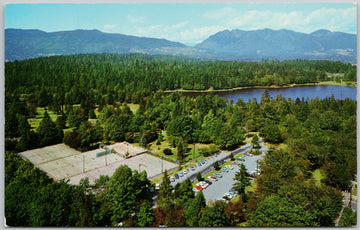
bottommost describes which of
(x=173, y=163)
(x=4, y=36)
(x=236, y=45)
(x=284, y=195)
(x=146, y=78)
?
(x=173, y=163)

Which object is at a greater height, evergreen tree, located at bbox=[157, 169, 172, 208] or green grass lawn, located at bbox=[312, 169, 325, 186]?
evergreen tree, located at bbox=[157, 169, 172, 208]

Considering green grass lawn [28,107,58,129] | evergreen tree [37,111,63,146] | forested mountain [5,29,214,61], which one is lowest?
evergreen tree [37,111,63,146]

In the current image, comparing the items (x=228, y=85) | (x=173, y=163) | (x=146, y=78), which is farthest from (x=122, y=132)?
(x=228, y=85)

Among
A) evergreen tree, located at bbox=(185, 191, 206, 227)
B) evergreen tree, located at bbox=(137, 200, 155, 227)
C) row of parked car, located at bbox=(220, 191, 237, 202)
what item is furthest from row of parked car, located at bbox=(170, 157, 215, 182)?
evergreen tree, located at bbox=(137, 200, 155, 227)

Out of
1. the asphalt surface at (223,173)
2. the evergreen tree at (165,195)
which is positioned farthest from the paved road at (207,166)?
the evergreen tree at (165,195)

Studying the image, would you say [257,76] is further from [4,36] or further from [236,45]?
[4,36]

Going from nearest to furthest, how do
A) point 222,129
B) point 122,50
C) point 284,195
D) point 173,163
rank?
1. point 284,195
2. point 173,163
3. point 222,129
4. point 122,50

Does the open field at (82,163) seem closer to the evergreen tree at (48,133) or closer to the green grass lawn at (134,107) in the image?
the evergreen tree at (48,133)

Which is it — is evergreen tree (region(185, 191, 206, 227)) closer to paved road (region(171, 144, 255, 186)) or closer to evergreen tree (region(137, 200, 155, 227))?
evergreen tree (region(137, 200, 155, 227))
